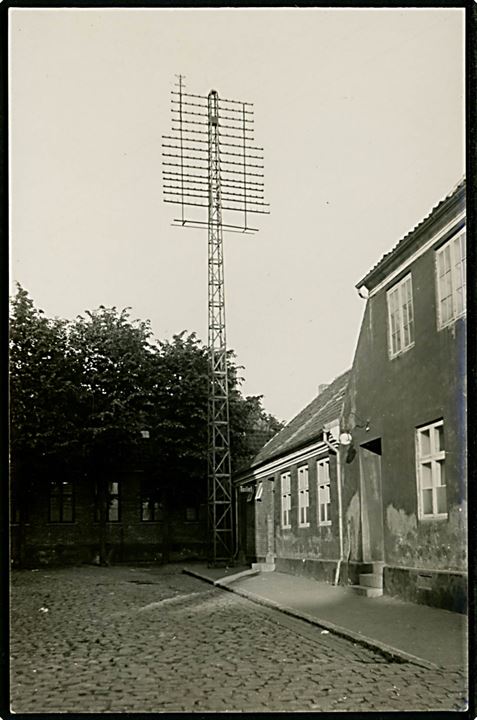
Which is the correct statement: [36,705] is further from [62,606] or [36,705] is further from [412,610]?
[62,606]

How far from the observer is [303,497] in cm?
1764

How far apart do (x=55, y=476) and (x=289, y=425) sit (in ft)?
15.7

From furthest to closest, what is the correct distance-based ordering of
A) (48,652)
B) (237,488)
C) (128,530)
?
(128,530), (237,488), (48,652)

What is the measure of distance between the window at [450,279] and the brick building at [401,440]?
0.02m

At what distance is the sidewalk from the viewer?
25.8 feet

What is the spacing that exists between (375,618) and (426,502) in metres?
1.70

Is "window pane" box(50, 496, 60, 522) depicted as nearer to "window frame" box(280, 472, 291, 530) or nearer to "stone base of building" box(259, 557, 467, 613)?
"window frame" box(280, 472, 291, 530)

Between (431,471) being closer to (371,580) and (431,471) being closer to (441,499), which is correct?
(441,499)

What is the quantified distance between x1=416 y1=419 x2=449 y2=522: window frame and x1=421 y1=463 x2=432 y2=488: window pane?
3cm

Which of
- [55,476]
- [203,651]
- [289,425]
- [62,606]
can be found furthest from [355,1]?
[55,476]

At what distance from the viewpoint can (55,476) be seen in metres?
17.4

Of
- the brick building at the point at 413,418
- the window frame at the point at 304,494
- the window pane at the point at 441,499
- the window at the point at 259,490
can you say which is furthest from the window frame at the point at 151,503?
the window pane at the point at 441,499

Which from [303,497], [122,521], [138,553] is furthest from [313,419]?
[138,553]

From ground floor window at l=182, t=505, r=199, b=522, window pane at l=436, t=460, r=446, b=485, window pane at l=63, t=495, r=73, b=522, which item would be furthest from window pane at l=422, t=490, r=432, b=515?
ground floor window at l=182, t=505, r=199, b=522
